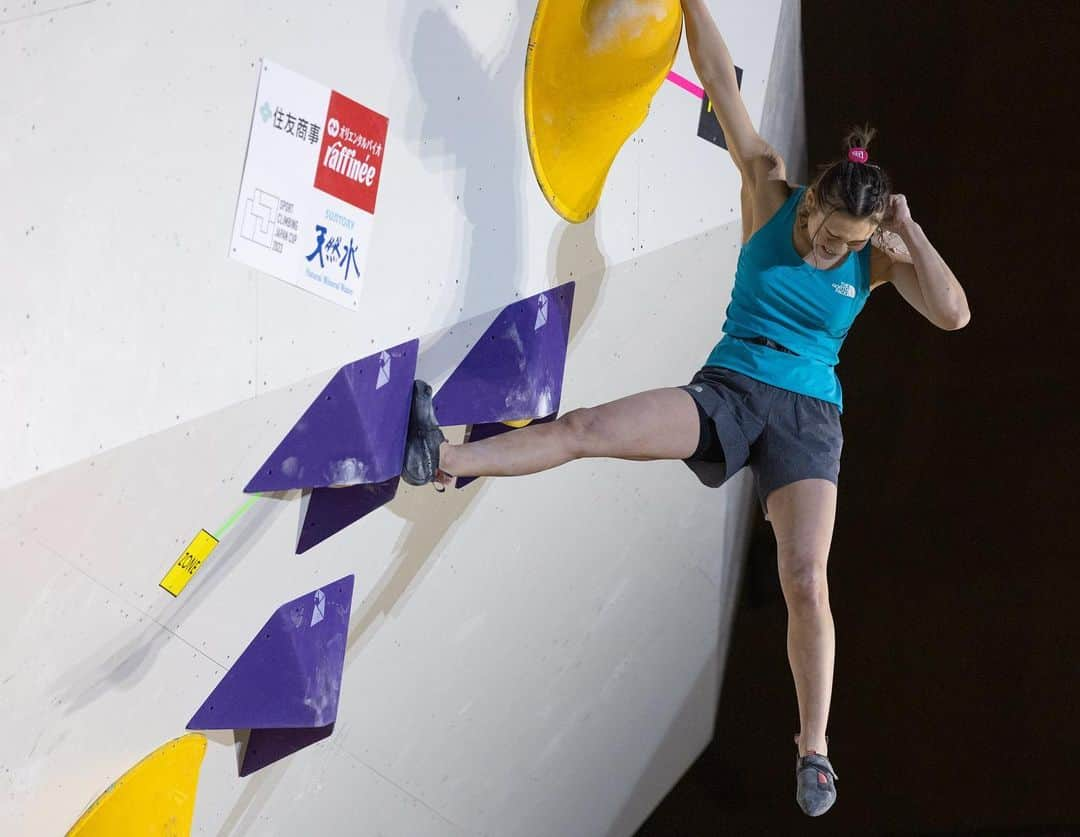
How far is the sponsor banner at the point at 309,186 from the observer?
211 centimetres

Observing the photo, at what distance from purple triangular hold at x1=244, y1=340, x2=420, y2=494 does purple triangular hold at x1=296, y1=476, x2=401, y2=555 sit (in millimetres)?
80

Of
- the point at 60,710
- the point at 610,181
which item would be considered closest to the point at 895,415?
the point at 610,181

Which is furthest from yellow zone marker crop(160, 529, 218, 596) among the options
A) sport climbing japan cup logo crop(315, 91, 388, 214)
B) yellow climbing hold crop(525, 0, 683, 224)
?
yellow climbing hold crop(525, 0, 683, 224)

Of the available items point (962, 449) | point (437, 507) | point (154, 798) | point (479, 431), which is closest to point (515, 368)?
point (479, 431)

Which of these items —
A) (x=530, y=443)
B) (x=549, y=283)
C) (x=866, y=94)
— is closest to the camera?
(x=530, y=443)

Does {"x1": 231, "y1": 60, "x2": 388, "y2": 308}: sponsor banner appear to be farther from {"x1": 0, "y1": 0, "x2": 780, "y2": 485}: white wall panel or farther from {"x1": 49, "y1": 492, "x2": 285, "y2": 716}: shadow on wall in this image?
{"x1": 49, "y1": 492, "x2": 285, "y2": 716}: shadow on wall

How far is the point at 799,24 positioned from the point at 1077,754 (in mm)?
2469

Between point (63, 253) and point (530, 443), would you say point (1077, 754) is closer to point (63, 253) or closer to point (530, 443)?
point (530, 443)

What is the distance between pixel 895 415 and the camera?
459 cm

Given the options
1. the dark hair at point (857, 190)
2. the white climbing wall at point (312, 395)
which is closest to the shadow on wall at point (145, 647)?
the white climbing wall at point (312, 395)

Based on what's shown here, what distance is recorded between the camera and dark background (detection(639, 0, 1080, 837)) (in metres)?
4.30

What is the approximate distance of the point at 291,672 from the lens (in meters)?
2.50

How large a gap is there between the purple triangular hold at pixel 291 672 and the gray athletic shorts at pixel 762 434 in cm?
75

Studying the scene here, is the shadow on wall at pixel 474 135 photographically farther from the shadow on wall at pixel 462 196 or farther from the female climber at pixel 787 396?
the female climber at pixel 787 396
